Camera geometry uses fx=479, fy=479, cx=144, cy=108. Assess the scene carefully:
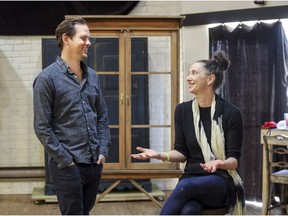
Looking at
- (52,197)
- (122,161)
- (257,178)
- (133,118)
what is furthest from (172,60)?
(52,197)

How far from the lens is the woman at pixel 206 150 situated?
2.47 m

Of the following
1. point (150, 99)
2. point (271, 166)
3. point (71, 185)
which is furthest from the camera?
point (150, 99)

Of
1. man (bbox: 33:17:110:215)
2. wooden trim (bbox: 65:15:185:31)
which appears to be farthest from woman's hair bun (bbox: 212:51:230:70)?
wooden trim (bbox: 65:15:185:31)

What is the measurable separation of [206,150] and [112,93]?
2284mm

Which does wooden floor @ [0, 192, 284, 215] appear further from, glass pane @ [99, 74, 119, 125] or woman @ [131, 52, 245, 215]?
woman @ [131, 52, 245, 215]

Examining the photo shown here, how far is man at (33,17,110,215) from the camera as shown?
2252 millimetres

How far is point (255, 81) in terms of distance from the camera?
492 cm

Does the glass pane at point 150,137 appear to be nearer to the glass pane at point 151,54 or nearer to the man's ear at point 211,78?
the glass pane at point 151,54

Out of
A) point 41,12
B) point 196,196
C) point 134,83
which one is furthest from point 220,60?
point 41,12

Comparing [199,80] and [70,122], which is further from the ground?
[199,80]

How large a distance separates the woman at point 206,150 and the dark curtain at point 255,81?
218 cm

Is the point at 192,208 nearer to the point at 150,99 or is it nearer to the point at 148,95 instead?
the point at 148,95

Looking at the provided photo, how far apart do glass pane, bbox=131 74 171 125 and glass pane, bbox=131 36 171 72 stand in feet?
0.49

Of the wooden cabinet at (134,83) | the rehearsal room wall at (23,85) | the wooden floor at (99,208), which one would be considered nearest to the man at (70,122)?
the wooden cabinet at (134,83)
